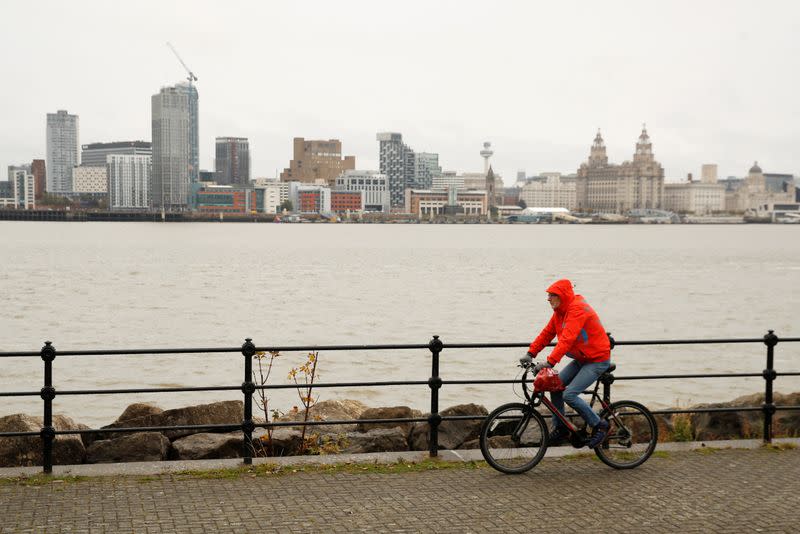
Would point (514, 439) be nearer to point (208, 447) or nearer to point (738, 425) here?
point (208, 447)

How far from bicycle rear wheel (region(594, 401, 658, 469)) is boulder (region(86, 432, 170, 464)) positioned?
18.8 feet

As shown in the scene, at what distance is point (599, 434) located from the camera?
393 inches

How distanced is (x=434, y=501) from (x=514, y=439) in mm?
1362

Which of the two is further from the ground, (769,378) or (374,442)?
(769,378)

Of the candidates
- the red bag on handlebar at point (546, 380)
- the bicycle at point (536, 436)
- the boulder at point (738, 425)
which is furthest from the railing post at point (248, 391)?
the boulder at point (738, 425)

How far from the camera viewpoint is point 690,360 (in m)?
33.4

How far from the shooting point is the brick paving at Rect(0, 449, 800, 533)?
8039 millimetres

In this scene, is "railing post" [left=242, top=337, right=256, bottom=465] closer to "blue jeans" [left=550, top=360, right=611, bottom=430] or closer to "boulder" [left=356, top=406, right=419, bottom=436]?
"blue jeans" [left=550, top=360, right=611, bottom=430]

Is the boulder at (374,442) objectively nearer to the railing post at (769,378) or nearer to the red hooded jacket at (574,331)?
the red hooded jacket at (574,331)

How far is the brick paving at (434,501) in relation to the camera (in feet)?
26.4

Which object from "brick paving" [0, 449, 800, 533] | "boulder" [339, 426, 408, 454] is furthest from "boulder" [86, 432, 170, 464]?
"brick paving" [0, 449, 800, 533]

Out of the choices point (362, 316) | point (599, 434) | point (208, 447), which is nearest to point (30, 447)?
point (208, 447)

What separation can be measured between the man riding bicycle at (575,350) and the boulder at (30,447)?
6.18 meters

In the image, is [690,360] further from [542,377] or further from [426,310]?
[542,377]
